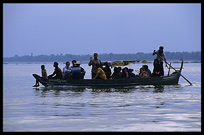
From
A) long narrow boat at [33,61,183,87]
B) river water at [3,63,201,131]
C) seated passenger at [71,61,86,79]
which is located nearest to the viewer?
river water at [3,63,201,131]

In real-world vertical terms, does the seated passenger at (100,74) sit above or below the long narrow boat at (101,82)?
above

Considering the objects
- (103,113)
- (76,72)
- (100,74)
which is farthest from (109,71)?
(103,113)

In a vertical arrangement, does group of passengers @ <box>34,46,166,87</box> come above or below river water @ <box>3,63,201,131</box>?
above

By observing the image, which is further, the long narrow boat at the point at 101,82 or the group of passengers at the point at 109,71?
the long narrow boat at the point at 101,82

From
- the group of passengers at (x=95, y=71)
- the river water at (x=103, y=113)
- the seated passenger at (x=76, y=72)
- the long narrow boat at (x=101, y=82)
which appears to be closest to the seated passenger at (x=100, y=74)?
the group of passengers at (x=95, y=71)

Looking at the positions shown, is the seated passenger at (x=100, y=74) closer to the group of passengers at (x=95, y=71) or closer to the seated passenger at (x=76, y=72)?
the group of passengers at (x=95, y=71)

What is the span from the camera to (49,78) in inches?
1153

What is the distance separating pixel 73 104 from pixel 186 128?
7.20 m

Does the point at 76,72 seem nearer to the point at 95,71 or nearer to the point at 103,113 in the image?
the point at 95,71

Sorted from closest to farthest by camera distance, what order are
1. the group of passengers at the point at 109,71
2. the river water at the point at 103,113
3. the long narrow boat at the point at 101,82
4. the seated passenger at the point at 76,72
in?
the river water at the point at 103,113 → the group of passengers at the point at 109,71 → the seated passenger at the point at 76,72 → the long narrow boat at the point at 101,82

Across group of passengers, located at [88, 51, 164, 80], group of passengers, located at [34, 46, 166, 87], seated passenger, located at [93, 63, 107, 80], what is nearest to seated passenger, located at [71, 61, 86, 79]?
group of passengers, located at [34, 46, 166, 87]

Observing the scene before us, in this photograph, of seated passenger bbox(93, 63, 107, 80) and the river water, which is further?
seated passenger bbox(93, 63, 107, 80)

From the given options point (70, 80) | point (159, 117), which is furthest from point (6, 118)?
point (70, 80)

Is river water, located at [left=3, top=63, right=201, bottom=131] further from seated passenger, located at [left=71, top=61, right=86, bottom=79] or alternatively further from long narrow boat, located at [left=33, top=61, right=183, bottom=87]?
long narrow boat, located at [left=33, top=61, right=183, bottom=87]
